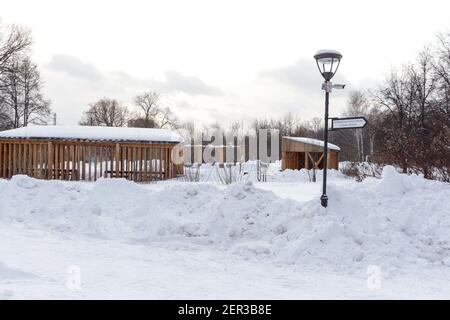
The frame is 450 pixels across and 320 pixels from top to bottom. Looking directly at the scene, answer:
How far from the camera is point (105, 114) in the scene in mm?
72000

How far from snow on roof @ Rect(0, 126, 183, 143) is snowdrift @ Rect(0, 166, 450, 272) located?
981 cm

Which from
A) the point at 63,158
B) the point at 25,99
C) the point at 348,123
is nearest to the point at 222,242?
the point at 348,123

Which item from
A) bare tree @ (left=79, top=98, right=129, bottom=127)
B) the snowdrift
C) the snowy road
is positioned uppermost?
bare tree @ (left=79, top=98, right=129, bottom=127)

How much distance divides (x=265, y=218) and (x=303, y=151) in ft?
76.7

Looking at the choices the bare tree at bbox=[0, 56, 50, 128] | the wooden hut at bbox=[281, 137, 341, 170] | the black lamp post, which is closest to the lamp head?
the black lamp post

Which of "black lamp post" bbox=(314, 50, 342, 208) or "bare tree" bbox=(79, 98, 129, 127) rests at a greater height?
"bare tree" bbox=(79, 98, 129, 127)

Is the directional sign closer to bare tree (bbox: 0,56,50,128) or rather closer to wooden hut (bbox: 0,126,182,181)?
wooden hut (bbox: 0,126,182,181)

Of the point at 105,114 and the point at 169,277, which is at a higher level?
the point at 105,114

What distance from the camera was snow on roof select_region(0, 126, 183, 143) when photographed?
20344mm

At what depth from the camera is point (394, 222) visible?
25.3 ft

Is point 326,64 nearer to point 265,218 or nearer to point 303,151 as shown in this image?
point 265,218
